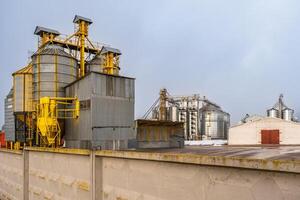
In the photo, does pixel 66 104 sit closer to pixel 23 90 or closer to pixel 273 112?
pixel 23 90

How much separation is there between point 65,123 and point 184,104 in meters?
28.2

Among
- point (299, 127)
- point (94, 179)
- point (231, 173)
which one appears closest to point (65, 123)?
point (94, 179)

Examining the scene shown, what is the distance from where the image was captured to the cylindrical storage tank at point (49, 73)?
63.5 ft

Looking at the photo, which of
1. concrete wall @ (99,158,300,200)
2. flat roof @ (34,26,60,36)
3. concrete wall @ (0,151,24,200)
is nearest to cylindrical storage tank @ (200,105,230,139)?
flat roof @ (34,26,60,36)

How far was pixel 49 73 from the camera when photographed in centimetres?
1942

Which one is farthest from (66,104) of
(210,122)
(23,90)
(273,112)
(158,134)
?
(273,112)

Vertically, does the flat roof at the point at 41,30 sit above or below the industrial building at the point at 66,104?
above

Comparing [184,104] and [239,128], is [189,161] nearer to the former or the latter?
[239,128]

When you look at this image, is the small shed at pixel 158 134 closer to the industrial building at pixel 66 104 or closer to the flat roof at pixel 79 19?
the industrial building at pixel 66 104

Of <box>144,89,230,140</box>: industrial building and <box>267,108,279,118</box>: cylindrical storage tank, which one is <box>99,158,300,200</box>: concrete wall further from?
<box>267,108,279,118</box>: cylindrical storage tank

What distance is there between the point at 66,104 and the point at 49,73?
2.95 meters

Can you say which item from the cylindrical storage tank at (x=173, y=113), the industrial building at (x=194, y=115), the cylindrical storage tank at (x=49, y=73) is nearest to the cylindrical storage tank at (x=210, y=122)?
the industrial building at (x=194, y=115)

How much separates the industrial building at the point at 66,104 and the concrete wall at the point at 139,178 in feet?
6.53

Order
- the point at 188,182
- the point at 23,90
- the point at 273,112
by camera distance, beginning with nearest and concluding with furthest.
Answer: the point at 188,182 < the point at 23,90 < the point at 273,112
